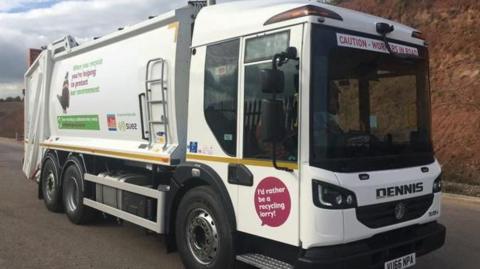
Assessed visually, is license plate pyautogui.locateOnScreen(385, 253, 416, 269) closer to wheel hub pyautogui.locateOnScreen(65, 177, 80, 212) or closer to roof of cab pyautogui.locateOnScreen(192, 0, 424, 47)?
roof of cab pyautogui.locateOnScreen(192, 0, 424, 47)

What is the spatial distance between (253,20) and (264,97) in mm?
811

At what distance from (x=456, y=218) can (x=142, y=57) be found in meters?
6.19

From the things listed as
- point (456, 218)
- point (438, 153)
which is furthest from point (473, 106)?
point (456, 218)

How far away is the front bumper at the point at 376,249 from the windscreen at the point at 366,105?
67 cm

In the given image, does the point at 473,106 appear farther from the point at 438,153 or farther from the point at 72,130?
the point at 72,130

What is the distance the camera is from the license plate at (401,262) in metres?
5.20

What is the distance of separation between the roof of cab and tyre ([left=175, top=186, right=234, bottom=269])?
1663 millimetres

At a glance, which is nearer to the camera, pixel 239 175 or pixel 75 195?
pixel 239 175

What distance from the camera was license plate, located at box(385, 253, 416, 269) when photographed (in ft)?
17.1

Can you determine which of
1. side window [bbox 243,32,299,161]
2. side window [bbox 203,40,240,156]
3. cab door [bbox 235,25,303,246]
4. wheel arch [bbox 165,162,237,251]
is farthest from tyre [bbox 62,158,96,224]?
side window [bbox 243,32,299,161]

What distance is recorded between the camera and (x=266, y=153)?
5227mm

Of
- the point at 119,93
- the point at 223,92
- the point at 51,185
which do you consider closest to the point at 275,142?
the point at 223,92

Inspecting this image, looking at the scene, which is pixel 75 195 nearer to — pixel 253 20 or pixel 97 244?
pixel 97 244

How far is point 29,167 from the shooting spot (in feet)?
39.5
